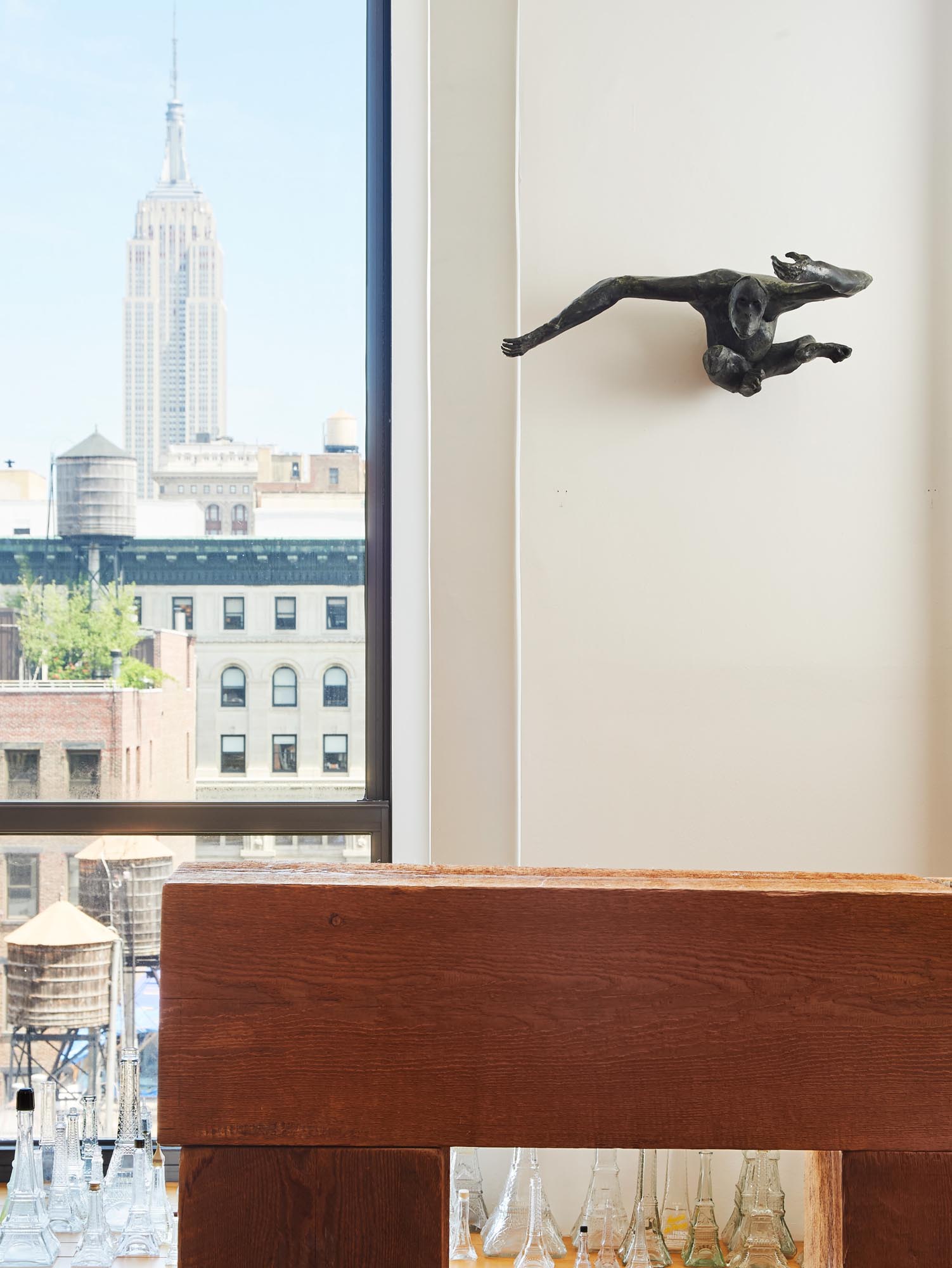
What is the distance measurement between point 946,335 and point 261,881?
58.3 inches

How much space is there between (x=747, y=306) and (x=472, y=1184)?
4.33 feet

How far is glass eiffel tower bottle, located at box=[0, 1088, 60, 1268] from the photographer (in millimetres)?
1432

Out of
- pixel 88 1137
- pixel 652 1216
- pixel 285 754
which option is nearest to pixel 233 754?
pixel 285 754

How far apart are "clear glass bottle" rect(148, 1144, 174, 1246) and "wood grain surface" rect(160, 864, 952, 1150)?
120 centimetres

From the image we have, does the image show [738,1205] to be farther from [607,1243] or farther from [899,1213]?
[899,1213]

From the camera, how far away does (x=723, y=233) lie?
1.59m

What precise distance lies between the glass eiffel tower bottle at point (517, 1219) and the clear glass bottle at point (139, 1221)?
1.60ft

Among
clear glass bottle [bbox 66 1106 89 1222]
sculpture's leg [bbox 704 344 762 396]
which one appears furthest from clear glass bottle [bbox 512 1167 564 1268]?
sculpture's leg [bbox 704 344 762 396]

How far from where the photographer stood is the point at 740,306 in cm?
148

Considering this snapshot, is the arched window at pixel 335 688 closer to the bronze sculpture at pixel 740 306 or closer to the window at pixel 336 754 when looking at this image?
the window at pixel 336 754

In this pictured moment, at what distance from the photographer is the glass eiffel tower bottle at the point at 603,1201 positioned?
141cm

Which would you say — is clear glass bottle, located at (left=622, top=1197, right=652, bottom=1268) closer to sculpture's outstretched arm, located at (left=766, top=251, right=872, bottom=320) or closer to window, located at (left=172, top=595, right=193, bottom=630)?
window, located at (left=172, top=595, right=193, bottom=630)

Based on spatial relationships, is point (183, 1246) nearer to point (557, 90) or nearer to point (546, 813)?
point (546, 813)

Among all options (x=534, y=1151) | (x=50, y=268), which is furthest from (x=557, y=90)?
(x=534, y=1151)
